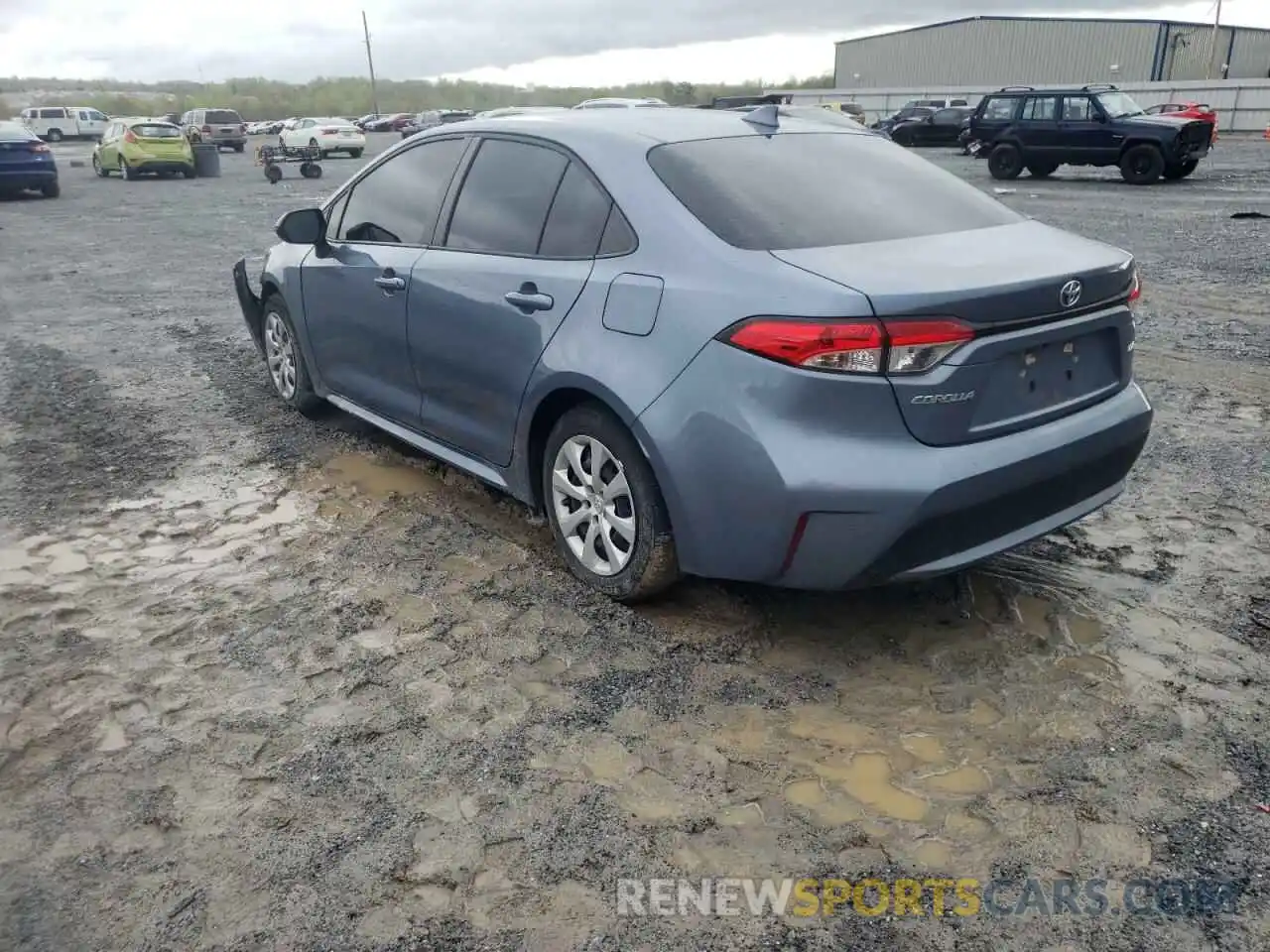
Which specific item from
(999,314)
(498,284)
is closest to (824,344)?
(999,314)

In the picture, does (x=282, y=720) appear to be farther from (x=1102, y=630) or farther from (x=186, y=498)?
(x=1102, y=630)

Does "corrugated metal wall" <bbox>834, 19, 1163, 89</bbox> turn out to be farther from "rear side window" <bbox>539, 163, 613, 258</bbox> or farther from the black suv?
"rear side window" <bbox>539, 163, 613, 258</bbox>

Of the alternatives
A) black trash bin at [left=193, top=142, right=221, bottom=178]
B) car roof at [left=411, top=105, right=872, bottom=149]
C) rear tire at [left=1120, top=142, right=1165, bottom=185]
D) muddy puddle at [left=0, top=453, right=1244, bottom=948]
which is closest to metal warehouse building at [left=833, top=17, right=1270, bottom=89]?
rear tire at [left=1120, top=142, right=1165, bottom=185]

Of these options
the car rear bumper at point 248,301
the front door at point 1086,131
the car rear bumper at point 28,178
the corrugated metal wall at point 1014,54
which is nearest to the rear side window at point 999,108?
the front door at point 1086,131

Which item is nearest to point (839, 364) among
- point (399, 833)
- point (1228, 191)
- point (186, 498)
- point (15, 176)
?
point (399, 833)

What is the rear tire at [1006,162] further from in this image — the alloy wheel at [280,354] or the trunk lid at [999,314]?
the trunk lid at [999,314]

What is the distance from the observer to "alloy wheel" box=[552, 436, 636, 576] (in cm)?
353

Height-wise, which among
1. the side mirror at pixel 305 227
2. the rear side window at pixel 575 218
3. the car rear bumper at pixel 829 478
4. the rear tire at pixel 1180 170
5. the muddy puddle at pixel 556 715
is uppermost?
the rear side window at pixel 575 218

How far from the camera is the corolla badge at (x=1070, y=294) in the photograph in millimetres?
3072

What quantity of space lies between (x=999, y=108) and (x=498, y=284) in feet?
65.6

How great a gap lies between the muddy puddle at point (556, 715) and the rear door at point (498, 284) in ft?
1.96

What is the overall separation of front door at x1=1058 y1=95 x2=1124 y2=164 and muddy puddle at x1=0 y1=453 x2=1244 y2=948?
18515 millimetres

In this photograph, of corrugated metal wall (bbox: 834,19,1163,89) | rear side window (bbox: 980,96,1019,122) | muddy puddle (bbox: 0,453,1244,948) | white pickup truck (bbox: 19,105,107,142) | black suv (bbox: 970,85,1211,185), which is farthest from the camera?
corrugated metal wall (bbox: 834,19,1163,89)

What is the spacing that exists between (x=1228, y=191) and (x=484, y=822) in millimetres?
19274
